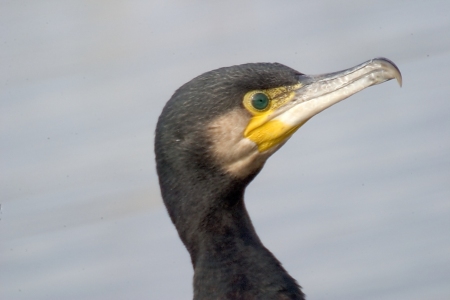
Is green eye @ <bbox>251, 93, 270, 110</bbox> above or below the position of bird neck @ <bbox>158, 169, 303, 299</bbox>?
above

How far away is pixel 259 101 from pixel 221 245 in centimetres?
59

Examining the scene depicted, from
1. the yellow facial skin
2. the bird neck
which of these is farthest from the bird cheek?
the bird neck

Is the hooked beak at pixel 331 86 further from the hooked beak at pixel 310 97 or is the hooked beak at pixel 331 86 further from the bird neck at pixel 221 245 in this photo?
the bird neck at pixel 221 245

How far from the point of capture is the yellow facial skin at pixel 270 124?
4914 millimetres

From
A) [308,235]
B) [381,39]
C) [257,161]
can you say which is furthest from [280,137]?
[381,39]

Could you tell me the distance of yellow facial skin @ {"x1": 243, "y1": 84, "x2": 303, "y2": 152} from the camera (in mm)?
4914

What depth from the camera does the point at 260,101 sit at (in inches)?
193

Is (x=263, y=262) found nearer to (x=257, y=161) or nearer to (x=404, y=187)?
(x=257, y=161)

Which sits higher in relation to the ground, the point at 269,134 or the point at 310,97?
the point at 310,97

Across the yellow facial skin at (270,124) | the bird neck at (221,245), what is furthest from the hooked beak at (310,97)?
the bird neck at (221,245)

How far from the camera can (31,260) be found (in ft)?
25.0

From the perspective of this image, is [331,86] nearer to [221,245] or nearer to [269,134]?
[269,134]

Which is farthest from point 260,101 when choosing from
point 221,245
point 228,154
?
point 221,245

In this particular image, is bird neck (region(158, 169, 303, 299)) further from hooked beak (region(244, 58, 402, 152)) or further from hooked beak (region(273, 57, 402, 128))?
hooked beak (region(273, 57, 402, 128))
